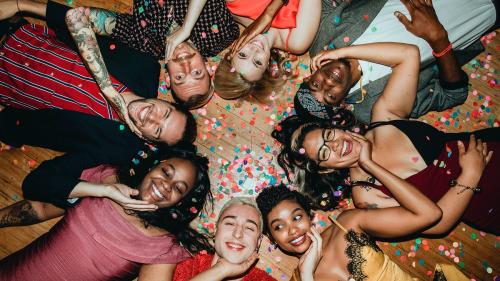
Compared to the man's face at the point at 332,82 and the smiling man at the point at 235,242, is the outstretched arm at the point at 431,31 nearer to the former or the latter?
the man's face at the point at 332,82

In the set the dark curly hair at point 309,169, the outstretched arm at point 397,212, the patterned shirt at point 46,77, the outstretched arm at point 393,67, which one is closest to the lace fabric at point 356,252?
the outstretched arm at point 397,212

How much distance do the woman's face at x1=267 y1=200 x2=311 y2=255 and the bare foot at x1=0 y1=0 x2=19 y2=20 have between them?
3.09 meters

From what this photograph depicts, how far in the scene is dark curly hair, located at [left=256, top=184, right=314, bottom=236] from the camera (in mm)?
2998

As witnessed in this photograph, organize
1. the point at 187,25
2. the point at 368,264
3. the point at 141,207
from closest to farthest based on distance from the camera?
1. the point at 368,264
2. the point at 141,207
3. the point at 187,25

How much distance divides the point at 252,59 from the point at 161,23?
95 centimetres

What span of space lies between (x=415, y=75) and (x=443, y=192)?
42.1 inches

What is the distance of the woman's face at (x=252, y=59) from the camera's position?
3004 millimetres

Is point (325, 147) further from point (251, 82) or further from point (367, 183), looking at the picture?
point (251, 82)

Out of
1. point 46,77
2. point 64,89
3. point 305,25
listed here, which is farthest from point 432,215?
point 46,77

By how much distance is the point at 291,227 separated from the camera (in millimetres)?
2818

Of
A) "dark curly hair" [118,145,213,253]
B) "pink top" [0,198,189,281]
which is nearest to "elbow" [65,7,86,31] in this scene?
"dark curly hair" [118,145,213,253]

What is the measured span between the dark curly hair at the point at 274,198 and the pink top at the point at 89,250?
0.92 m

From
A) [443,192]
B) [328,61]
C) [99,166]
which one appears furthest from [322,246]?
[99,166]

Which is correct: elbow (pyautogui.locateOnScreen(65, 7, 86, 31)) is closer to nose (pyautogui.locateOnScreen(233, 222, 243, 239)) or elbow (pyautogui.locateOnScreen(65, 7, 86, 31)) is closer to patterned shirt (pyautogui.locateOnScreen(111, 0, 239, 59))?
patterned shirt (pyautogui.locateOnScreen(111, 0, 239, 59))
